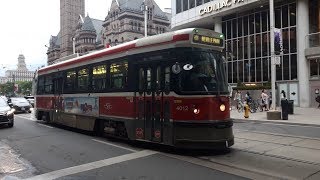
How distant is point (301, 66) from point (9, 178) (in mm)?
31887

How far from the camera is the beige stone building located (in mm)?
97625

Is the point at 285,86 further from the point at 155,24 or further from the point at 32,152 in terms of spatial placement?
the point at 155,24

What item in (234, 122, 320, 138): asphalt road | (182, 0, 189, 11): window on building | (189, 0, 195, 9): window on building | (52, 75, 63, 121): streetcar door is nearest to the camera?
(234, 122, 320, 138): asphalt road

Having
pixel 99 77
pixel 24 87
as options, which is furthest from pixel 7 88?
pixel 99 77

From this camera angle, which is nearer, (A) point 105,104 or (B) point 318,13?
(A) point 105,104

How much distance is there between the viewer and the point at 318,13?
37031 millimetres

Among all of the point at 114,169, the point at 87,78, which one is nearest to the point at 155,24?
the point at 87,78

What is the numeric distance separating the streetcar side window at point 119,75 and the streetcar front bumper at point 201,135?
282cm

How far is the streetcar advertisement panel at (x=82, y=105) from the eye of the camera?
14703 mm

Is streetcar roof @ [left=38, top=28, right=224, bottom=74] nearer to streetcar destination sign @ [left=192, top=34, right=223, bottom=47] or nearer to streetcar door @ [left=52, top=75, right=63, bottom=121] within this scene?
streetcar destination sign @ [left=192, top=34, right=223, bottom=47]

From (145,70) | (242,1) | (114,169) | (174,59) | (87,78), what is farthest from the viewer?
(242,1)

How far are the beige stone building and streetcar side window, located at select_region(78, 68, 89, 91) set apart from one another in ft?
210

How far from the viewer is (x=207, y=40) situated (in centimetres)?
1092

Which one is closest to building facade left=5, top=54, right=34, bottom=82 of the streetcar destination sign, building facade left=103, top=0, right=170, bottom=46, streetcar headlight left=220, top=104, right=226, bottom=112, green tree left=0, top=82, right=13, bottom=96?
green tree left=0, top=82, right=13, bottom=96
